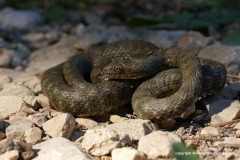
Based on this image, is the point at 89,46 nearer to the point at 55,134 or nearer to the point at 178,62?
the point at 178,62

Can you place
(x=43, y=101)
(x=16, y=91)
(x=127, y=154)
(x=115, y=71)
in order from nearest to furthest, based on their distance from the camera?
(x=127, y=154)
(x=115, y=71)
(x=43, y=101)
(x=16, y=91)

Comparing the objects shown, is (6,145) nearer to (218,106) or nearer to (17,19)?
(218,106)

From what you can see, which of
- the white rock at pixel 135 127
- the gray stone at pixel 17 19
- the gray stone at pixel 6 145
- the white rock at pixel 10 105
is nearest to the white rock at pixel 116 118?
the white rock at pixel 135 127

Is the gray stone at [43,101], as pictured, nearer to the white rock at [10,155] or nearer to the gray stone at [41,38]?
the white rock at [10,155]

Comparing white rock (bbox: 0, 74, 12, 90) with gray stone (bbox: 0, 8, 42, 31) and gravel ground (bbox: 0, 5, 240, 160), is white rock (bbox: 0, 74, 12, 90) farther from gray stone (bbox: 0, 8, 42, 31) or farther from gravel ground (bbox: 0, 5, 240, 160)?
gray stone (bbox: 0, 8, 42, 31)

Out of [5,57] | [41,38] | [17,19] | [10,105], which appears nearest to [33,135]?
[10,105]
